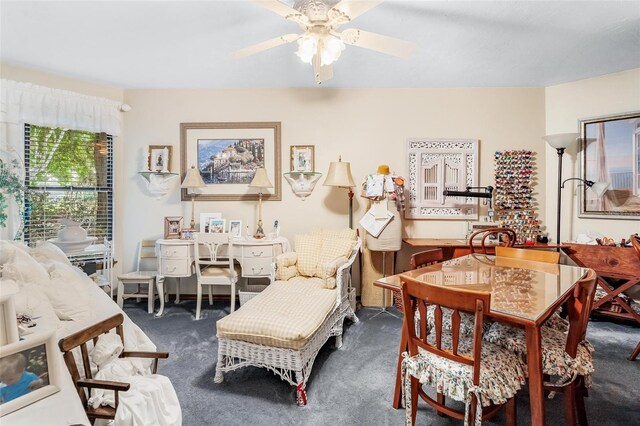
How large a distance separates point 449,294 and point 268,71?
112 inches

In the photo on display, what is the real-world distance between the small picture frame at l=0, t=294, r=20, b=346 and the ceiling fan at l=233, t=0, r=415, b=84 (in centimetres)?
163

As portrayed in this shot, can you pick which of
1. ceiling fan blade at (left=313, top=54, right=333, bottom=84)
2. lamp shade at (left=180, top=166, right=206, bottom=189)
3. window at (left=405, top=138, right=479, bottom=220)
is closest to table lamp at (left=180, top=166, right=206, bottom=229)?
lamp shade at (left=180, top=166, right=206, bottom=189)

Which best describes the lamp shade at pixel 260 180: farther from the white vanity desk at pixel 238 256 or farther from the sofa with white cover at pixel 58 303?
the sofa with white cover at pixel 58 303

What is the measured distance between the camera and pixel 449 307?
1.31 m

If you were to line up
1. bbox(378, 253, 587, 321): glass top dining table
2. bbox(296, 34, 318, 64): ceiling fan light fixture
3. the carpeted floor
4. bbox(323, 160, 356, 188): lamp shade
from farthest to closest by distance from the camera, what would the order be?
bbox(323, 160, 356, 188): lamp shade < bbox(296, 34, 318, 64): ceiling fan light fixture < the carpeted floor < bbox(378, 253, 587, 321): glass top dining table

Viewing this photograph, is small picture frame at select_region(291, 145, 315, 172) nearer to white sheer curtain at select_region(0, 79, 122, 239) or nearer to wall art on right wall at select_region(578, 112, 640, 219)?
white sheer curtain at select_region(0, 79, 122, 239)

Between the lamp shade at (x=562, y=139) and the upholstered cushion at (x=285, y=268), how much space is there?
2.88 metres

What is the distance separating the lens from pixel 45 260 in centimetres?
195

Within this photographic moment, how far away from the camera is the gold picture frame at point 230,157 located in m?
3.84

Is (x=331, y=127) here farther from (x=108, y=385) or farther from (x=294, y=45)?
(x=108, y=385)

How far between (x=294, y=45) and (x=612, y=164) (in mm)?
3395

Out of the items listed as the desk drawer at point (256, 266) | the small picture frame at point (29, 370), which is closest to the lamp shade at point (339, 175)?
the desk drawer at point (256, 266)

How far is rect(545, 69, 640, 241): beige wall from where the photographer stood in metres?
3.32

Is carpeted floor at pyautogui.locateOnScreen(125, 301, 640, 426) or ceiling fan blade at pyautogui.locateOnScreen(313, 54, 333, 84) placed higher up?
ceiling fan blade at pyautogui.locateOnScreen(313, 54, 333, 84)
